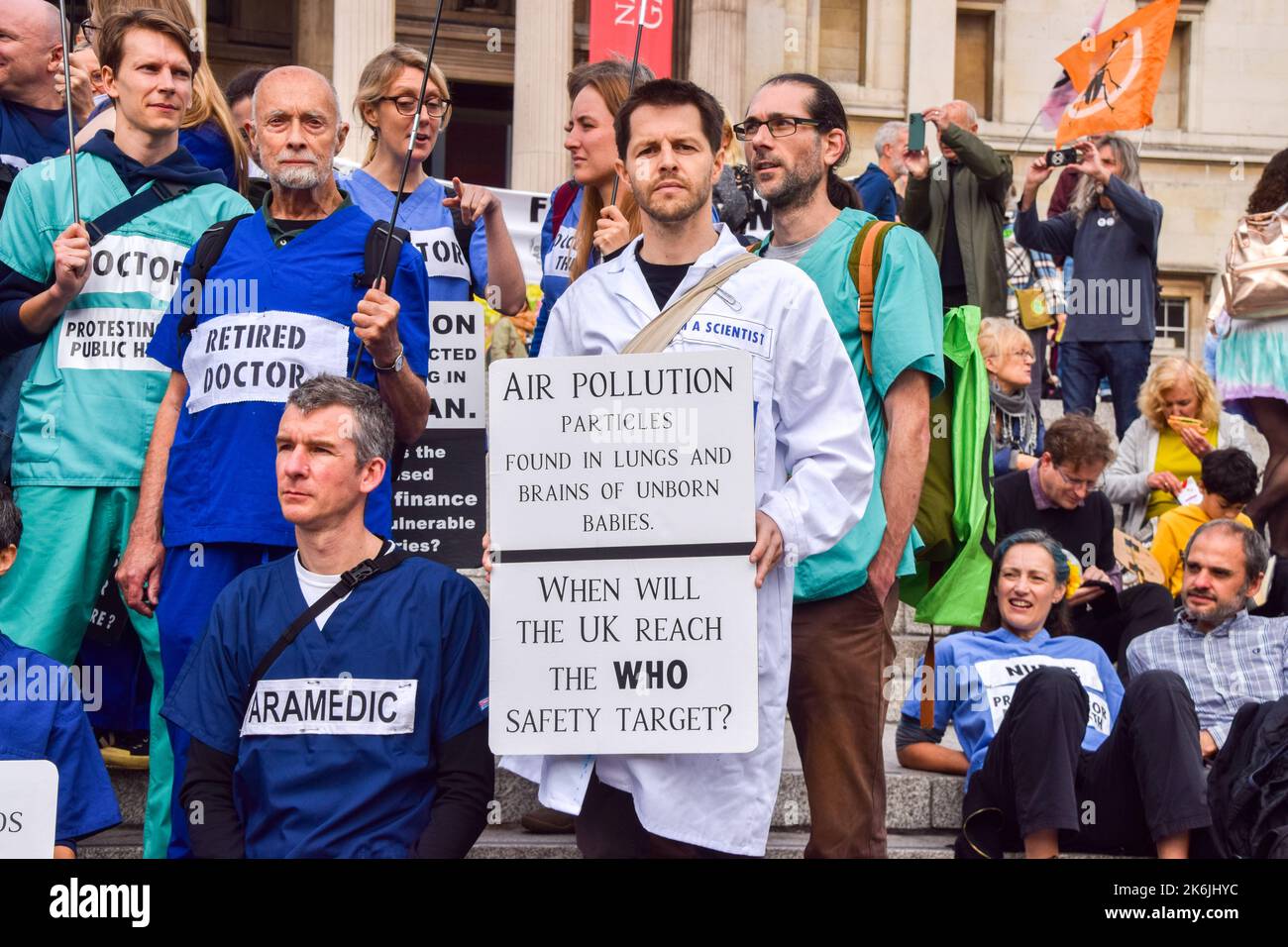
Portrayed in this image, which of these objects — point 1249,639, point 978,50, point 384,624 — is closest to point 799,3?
point 978,50

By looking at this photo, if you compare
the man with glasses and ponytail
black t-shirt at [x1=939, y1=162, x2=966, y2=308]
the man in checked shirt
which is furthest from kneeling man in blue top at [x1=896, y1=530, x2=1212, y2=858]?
black t-shirt at [x1=939, y1=162, x2=966, y2=308]

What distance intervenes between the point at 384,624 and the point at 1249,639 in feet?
10.9

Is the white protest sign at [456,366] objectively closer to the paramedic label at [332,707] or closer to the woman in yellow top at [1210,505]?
the paramedic label at [332,707]

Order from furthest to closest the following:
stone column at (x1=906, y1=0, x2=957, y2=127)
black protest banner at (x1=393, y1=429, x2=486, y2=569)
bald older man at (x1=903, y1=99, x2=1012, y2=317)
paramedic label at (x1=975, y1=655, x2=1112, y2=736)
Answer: stone column at (x1=906, y1=0, x2=957, y2=127) < bald older man at (x1=903, y1=99, x2=1012, y2=317) < black protest banner at (x1=393, y1=429, x2=486, y2=569) < paramedic label at (x1=975, y1=655, x2=1112, y2=736)

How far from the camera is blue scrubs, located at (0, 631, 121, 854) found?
5.12 metres

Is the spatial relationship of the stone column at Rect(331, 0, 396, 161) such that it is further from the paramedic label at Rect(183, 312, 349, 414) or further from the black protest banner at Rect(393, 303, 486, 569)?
the paramedic label at Rect(183, 312, 349, 414)

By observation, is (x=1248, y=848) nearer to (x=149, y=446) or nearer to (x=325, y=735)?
(x=325, y=735)

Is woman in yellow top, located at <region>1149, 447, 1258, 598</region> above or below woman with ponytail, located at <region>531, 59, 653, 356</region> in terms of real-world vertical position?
below

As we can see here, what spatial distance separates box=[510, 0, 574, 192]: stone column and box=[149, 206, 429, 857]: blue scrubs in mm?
21331

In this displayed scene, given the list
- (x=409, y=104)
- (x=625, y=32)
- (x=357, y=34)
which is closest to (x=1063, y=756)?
(x=409, y=104)

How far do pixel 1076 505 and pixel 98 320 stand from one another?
4.32 meters

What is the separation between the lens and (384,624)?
4.96m

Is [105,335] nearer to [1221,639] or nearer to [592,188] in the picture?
[592,188]

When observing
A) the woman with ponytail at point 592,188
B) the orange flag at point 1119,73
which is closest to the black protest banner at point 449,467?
the woman with ponytail at point 592,188
